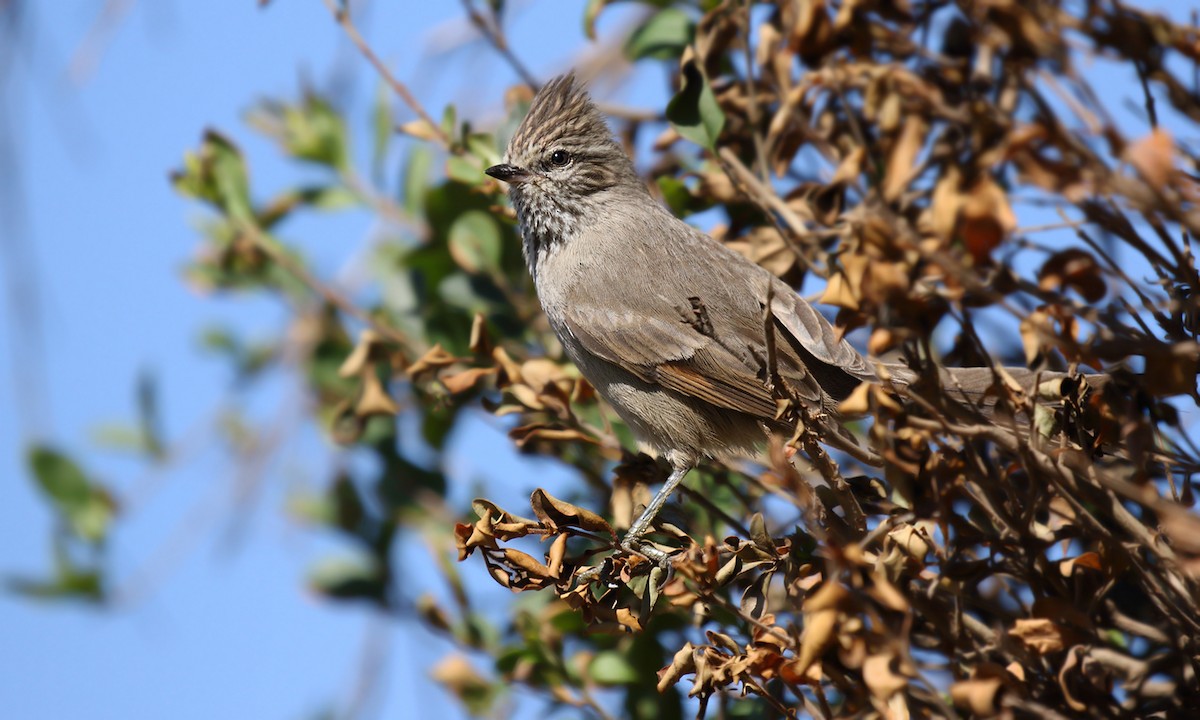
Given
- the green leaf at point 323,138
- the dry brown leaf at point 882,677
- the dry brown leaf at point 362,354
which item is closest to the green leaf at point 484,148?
the dry brown leaf at point 362,354

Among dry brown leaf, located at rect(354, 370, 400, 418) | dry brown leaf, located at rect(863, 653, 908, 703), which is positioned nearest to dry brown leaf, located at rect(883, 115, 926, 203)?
dry brown leaf, located at rect(863, 653, 908, 703)

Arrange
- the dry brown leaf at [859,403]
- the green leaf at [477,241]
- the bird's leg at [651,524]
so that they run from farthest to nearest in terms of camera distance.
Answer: the green leaf at [477,241] → the bird's leg at [651,524] → the dry brown leaf at [859,403]

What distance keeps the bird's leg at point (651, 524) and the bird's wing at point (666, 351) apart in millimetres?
358

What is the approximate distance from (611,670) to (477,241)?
61.6 inches

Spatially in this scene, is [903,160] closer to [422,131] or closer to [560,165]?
[422,131]

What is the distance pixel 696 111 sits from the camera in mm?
3381

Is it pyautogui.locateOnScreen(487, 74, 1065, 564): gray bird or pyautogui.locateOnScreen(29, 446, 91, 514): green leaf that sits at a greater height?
pyautogui.locateOnScreen(29, 446, 91, 514): green leaf

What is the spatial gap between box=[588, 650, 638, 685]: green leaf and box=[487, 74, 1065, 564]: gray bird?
411 mm

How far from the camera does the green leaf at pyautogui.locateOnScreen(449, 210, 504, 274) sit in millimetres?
3910

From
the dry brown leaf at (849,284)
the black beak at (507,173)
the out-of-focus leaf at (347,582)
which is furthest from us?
the out-of-focus leaf at (347,582)

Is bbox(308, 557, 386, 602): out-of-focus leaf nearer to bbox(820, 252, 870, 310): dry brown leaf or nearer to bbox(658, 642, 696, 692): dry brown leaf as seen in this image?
bbox(658, 642, 696, 692): dry brown leaf

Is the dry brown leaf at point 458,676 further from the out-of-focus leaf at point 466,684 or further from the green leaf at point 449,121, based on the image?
the green leaf at point 449,121

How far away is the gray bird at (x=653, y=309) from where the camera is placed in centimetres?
349

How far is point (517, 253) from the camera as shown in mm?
4164
